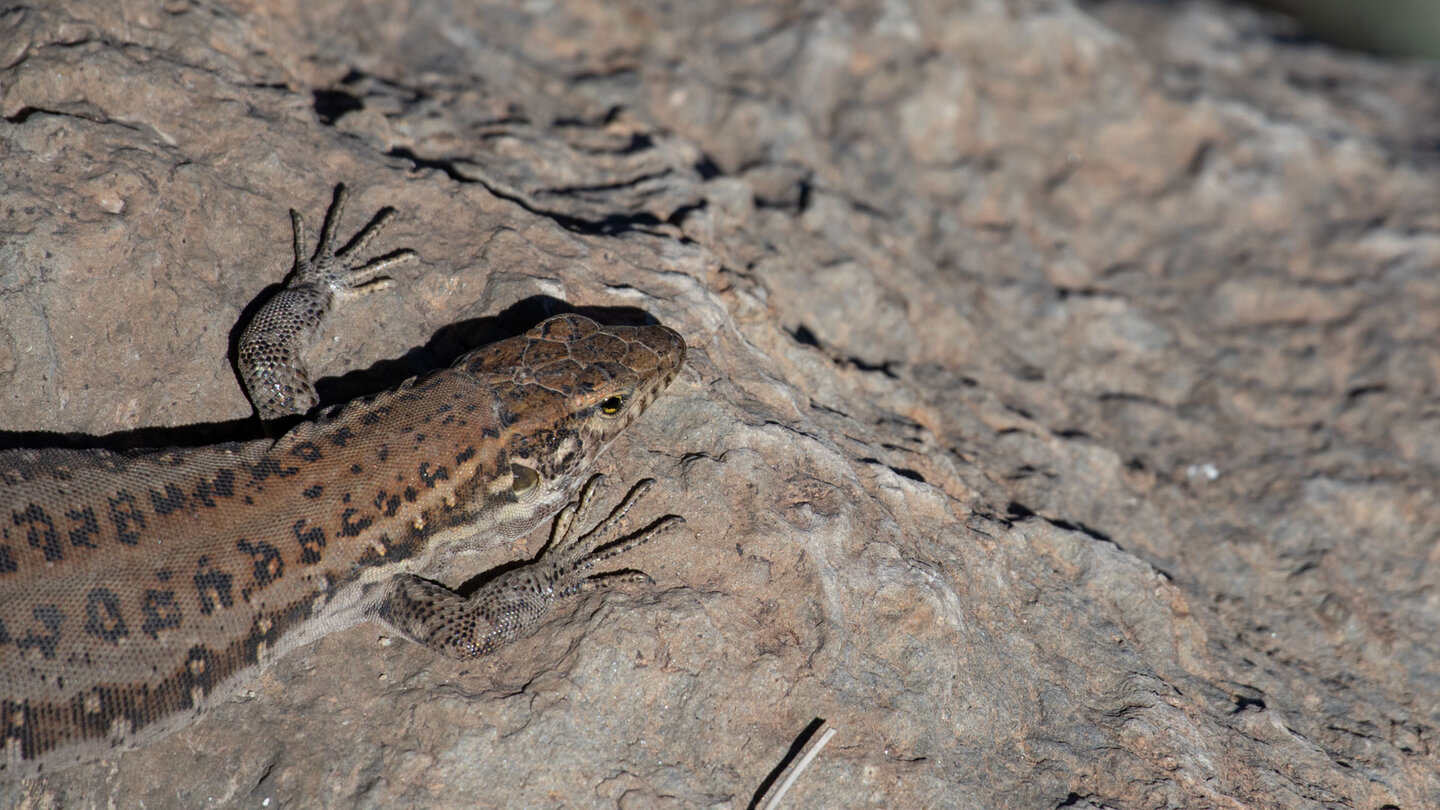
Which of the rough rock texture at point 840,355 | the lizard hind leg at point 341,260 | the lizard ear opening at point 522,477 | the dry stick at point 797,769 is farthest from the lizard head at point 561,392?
the dry stick at point 797,769

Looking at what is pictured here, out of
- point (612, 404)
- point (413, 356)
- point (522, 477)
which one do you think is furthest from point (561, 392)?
point (413, 356)

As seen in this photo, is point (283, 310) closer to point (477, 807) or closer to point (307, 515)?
point (307, 515)

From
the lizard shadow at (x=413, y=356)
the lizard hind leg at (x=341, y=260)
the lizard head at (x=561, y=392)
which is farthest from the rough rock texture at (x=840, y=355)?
the lizard head at (x=561, y=392)

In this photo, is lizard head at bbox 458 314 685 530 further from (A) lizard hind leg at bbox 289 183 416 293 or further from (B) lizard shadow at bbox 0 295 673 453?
(A) lizard hind leg at bbox 289 183 416 293

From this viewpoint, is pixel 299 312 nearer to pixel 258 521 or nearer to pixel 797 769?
pixel 258 521

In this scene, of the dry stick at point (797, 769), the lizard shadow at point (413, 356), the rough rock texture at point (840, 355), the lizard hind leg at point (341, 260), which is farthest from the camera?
the lizard hind leg at point (341, 260)

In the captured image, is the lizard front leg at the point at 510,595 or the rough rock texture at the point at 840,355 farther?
the lizard front leg at the point at 510,595

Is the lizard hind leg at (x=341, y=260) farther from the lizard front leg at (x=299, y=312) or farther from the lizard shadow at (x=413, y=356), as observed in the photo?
the lizard shadow at (x=413, y=356)

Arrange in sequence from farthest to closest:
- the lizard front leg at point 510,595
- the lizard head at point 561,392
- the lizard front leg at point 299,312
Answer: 1. the lizard front leg at point 299,312
2. the lizard head at point 561,392
3. the lizard front leg at point 510,595

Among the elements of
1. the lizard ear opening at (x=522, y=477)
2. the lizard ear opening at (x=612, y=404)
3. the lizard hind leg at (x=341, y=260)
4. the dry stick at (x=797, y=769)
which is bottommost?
the dry stick at (x=797, y=769)

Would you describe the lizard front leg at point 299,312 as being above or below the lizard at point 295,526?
above
